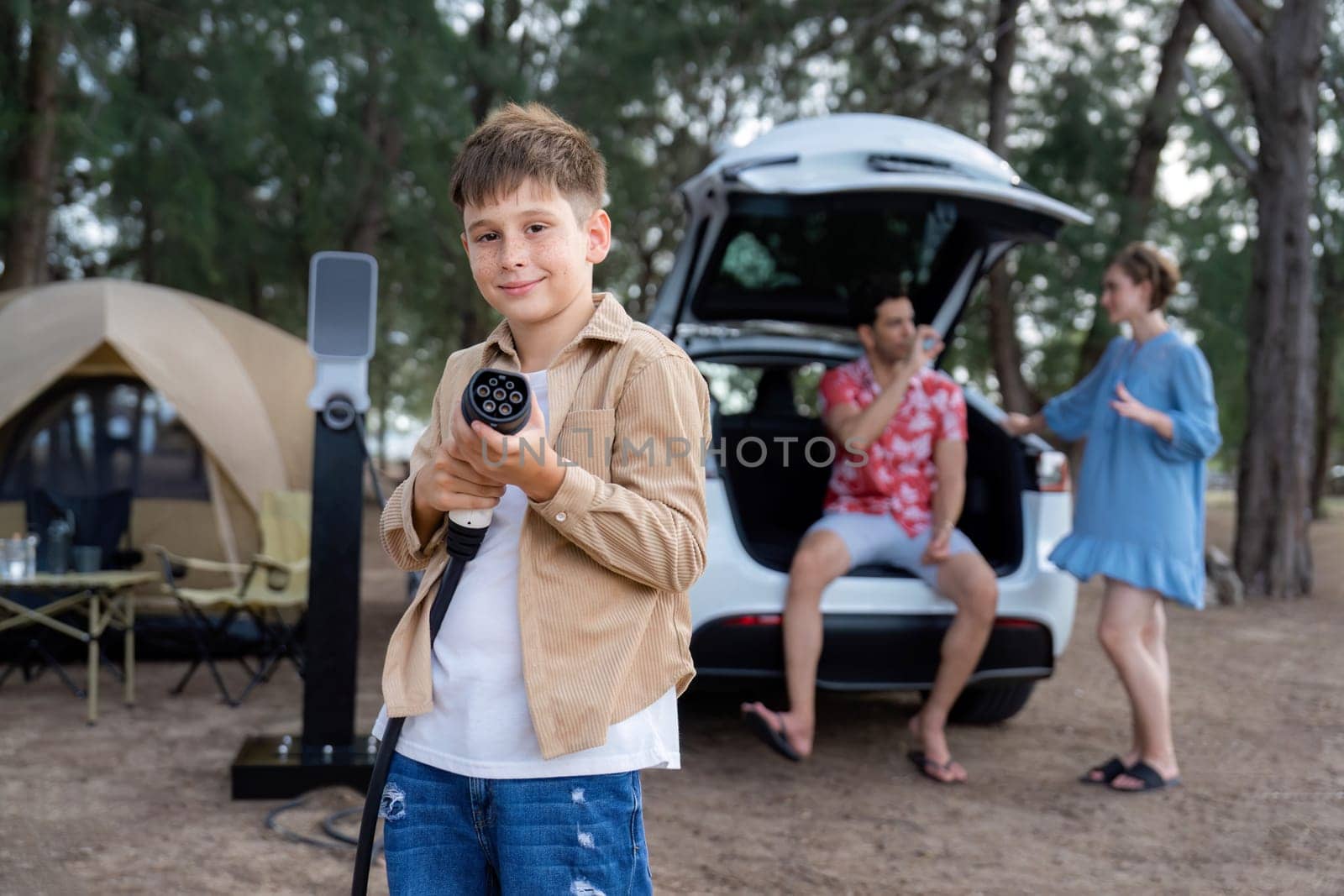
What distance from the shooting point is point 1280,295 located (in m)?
8.70

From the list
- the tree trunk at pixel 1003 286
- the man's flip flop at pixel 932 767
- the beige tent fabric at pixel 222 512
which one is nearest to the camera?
the man's flip flop at pixel 932 767

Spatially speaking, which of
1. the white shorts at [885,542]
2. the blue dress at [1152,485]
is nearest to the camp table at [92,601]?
the white shorts at [885,542]

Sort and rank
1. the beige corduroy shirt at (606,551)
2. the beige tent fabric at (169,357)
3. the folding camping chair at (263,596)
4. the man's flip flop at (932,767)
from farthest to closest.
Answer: the beige tent fabric at (169,357), the folding camping chair at (263,596), the man's flip flop at (932,767), the beige corduroy shirt at (606,551)

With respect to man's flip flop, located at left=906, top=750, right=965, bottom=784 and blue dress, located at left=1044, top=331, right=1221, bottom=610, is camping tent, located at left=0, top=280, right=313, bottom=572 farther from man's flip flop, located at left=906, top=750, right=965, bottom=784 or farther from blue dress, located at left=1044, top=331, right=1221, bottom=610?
blue dress, located at left=1044, top=331, right=1221, bottom=610

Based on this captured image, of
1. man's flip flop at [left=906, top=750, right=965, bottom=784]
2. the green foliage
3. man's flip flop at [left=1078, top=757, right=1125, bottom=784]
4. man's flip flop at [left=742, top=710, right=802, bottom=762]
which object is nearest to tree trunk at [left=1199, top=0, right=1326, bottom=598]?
the green foliage

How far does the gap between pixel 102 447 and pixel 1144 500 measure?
17.8 ft

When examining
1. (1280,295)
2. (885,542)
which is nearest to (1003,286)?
(1280,295)

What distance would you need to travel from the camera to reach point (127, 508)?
582 cm

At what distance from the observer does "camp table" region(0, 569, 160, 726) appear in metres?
4.82

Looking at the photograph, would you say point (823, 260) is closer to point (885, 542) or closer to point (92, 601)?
point (885, 542)

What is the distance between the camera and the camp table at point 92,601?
4820mm

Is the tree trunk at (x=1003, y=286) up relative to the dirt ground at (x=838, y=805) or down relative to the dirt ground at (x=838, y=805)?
up

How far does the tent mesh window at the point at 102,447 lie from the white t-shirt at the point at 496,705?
5510mm

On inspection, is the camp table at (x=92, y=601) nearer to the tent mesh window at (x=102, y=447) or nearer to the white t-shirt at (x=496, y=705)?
the tent mesh window at (x=102, y=447)
